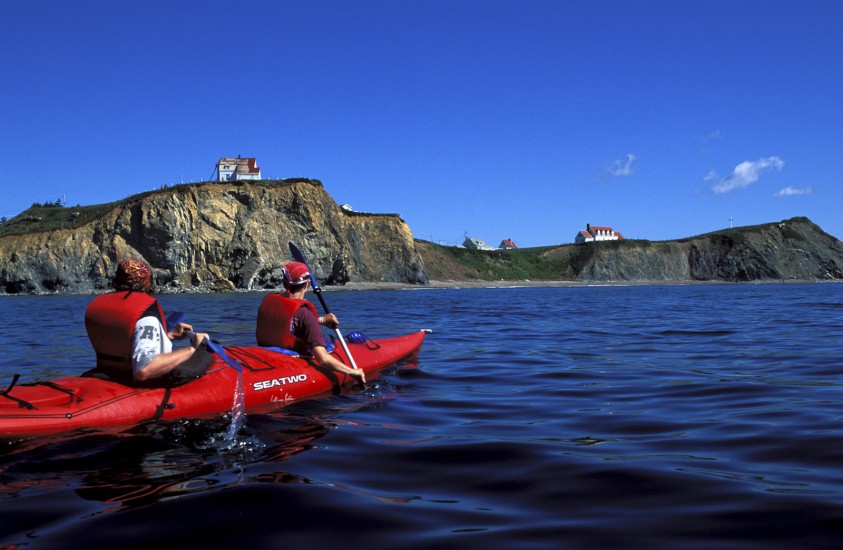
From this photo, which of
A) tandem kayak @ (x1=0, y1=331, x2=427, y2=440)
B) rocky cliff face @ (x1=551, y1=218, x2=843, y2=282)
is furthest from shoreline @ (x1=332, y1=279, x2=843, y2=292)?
tandem kayak @ (x1=0, y1=331, x2=427, y2=440)

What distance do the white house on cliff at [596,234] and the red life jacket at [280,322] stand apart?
407 ft

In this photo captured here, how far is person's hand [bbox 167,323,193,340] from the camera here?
22.3ft

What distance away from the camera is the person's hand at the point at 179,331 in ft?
22.3

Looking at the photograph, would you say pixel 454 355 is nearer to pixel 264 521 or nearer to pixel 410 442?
pixel 410 442

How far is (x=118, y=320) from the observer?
5988mm

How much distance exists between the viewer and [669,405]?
6.93 meters

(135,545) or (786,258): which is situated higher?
(786,258)

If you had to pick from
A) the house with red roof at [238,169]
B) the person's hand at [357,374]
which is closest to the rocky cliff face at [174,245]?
the house with red roof at [238,169]

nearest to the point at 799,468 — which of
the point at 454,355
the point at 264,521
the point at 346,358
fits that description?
the point at 264,521

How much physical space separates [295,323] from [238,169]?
78516 mm

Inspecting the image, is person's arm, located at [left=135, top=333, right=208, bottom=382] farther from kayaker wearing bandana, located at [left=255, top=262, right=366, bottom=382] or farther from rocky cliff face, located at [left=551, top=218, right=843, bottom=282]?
rocky cliff face, located at [left=551, top=218, right=843, bottom=282]

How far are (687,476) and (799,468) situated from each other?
873 millimetres

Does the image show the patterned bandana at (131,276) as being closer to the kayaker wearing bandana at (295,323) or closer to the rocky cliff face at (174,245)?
the kayaker wearing bandana at (295,323)

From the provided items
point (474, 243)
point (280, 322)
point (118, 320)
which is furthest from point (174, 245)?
point (474, 243)
